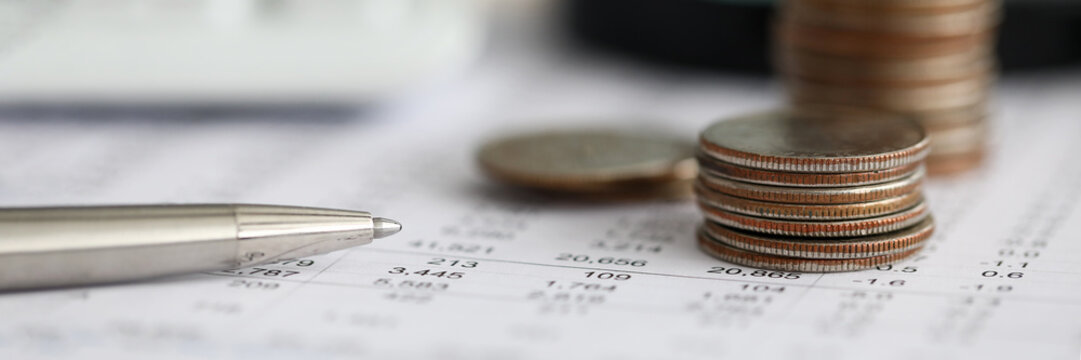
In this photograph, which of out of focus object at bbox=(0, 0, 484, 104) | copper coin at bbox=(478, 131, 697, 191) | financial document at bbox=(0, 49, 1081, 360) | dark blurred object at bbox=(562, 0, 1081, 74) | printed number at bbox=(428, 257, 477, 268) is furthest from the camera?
dark blurred object at bbox=(562, 0, 1081, 74)

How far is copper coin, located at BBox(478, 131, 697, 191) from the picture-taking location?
2.34 feet

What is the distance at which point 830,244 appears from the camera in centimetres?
58

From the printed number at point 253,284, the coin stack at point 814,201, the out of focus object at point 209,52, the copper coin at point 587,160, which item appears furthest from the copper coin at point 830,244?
the out of focus object at point 209,52

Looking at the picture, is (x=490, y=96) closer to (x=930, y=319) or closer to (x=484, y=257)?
(x=484, y=257)

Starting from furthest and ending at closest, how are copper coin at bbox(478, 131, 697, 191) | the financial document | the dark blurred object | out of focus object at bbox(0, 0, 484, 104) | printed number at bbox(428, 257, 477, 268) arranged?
the dark blurred object → out of focus object at bbox(0, 0, 484, 104) → copper coin at bbox(478, 131, 697, 191) → printed number at bbox(428, 257, 477, 268) → the financial document

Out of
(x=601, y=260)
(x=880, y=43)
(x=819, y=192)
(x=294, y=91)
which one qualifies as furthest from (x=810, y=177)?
(x=294, y=91)

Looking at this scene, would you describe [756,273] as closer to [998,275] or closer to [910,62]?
[998,275]

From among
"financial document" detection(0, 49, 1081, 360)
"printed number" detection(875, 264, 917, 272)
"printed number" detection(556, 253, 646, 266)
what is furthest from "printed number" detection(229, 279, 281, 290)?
"printed number" detection(875, 264, 917, 272)

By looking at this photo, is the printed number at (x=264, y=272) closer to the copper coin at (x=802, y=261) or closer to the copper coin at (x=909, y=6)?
the copper coin at (x=802, y=261)

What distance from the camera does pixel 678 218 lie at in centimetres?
70

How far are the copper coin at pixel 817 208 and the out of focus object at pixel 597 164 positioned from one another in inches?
4.6

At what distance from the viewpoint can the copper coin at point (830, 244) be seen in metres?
0.58

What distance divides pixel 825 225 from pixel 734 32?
1.60 feet

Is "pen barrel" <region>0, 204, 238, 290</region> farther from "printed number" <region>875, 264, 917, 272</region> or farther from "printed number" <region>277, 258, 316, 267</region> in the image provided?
"printed number" <region>875, 264, 917, 272</region>
